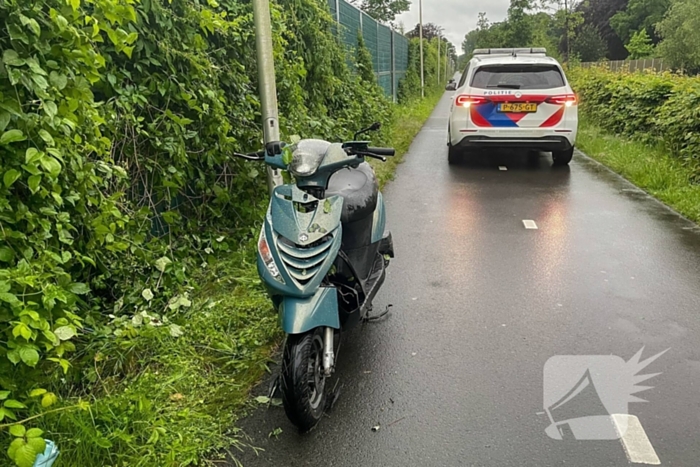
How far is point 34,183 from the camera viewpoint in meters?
2.49

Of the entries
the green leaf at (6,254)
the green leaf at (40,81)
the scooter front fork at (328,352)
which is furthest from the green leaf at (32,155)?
the scooter front fork at (328,352)

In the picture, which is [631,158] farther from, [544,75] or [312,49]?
[312,49]

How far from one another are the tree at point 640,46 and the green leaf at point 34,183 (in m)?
60.1

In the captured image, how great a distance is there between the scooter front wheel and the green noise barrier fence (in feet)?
26.9

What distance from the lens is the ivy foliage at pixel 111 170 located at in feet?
8.20

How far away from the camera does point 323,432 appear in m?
2.92

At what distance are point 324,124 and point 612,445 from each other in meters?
5.32

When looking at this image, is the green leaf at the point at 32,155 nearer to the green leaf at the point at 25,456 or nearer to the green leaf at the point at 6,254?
the green leaf at the point at 6,254

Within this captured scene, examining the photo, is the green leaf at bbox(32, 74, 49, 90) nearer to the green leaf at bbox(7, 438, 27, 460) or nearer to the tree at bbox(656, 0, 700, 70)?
the green leaf at bbox(7, 438, 27, 460)

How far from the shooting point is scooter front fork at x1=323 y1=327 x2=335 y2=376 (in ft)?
9.74

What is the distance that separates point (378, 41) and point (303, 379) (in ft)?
51.3

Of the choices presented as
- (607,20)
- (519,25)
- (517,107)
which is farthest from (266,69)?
(607,20)

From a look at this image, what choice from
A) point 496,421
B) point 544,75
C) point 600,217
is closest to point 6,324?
point 496,421

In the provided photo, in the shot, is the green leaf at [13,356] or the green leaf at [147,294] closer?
the green leaf at [13,356]
